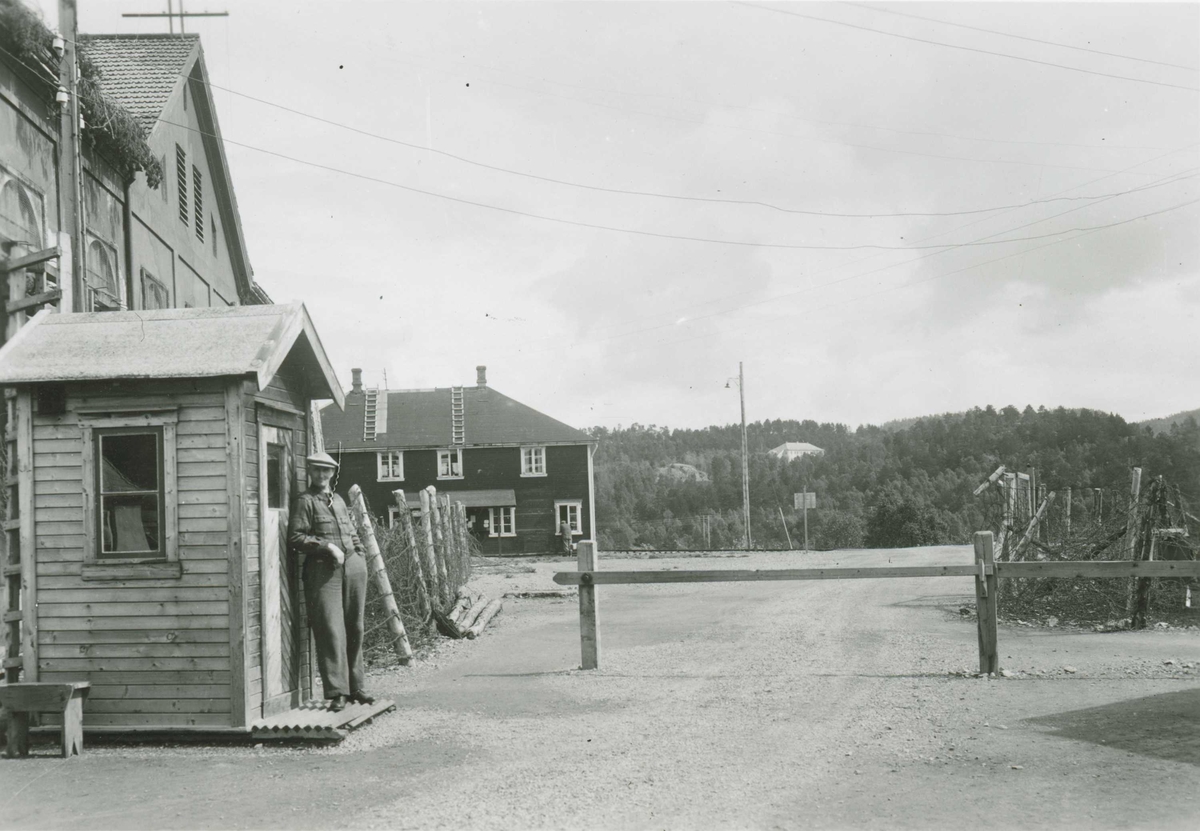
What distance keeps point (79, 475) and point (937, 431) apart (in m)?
98.4

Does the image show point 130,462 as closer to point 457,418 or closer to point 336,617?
point 336,617

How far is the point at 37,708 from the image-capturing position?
7094 millimetres

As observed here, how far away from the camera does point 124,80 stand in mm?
19719

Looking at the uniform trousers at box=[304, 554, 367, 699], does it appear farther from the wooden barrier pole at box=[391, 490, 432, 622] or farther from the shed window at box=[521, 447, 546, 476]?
the shed window at box=[521, 447, 546, 476]

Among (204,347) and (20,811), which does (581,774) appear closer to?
(20,811)

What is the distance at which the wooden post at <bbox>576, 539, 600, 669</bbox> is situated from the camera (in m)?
10.3

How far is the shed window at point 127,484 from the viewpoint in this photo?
7586 millimetres

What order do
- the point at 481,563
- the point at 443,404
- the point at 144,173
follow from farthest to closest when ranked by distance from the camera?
the point at 443,404 < the point at 481,563 < the point at 144,173

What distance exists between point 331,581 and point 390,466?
4046 centimetres

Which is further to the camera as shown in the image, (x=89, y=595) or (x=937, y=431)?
(x=937, y=431)

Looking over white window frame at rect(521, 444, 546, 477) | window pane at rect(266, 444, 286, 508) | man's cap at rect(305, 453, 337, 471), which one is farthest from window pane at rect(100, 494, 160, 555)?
white window frame at rect(521, 444, 546, 477)

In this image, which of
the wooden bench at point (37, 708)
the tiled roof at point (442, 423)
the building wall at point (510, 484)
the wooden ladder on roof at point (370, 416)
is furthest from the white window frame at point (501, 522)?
the wooden bench at point (37, 708)

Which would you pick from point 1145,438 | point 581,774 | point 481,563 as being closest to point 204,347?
point 581,774

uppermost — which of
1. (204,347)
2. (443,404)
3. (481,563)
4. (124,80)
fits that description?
(124,80)
